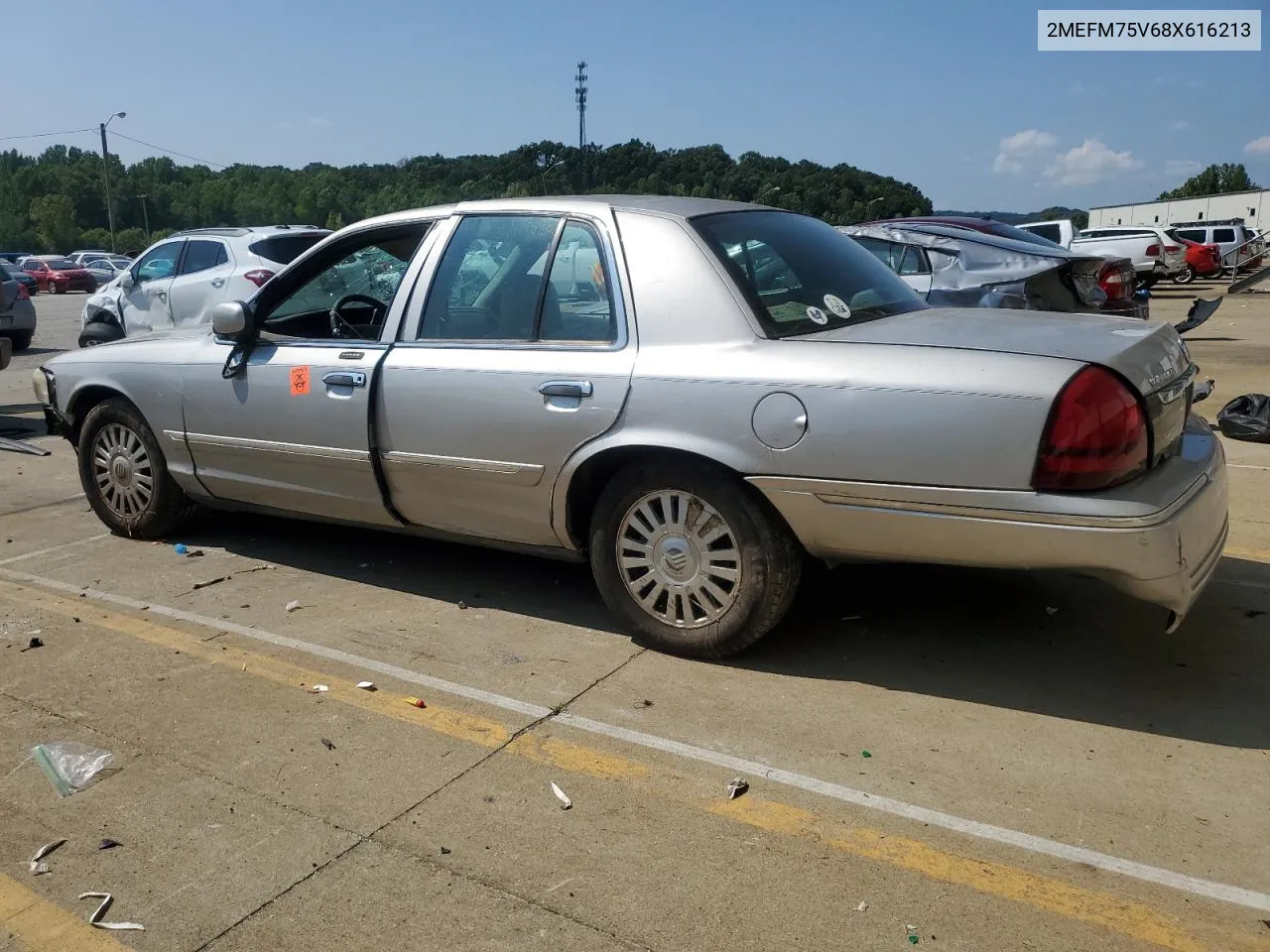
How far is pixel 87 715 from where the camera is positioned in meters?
3.89

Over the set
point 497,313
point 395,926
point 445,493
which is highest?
point 497,313

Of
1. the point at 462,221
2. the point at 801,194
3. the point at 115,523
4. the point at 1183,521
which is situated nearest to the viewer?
the point at 1183,521

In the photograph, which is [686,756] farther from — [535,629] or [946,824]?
[535,629]

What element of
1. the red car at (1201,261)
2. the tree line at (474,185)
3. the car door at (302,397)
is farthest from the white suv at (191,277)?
the red car at (1201,261)

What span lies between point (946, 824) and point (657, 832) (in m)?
0.78

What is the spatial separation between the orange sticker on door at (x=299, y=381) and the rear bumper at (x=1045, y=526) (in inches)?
87.8

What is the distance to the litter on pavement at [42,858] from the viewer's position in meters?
2.96

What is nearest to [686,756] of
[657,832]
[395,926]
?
[657,832]

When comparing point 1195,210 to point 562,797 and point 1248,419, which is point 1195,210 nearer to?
point 1248,419

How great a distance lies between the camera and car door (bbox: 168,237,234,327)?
11.8 meters

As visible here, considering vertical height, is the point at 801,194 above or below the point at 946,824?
above

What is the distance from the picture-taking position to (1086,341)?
3617 mm

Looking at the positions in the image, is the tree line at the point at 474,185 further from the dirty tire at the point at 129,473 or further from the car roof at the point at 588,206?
the dirty tire at the point at 129,473

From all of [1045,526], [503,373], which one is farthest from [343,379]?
[1045,526]
